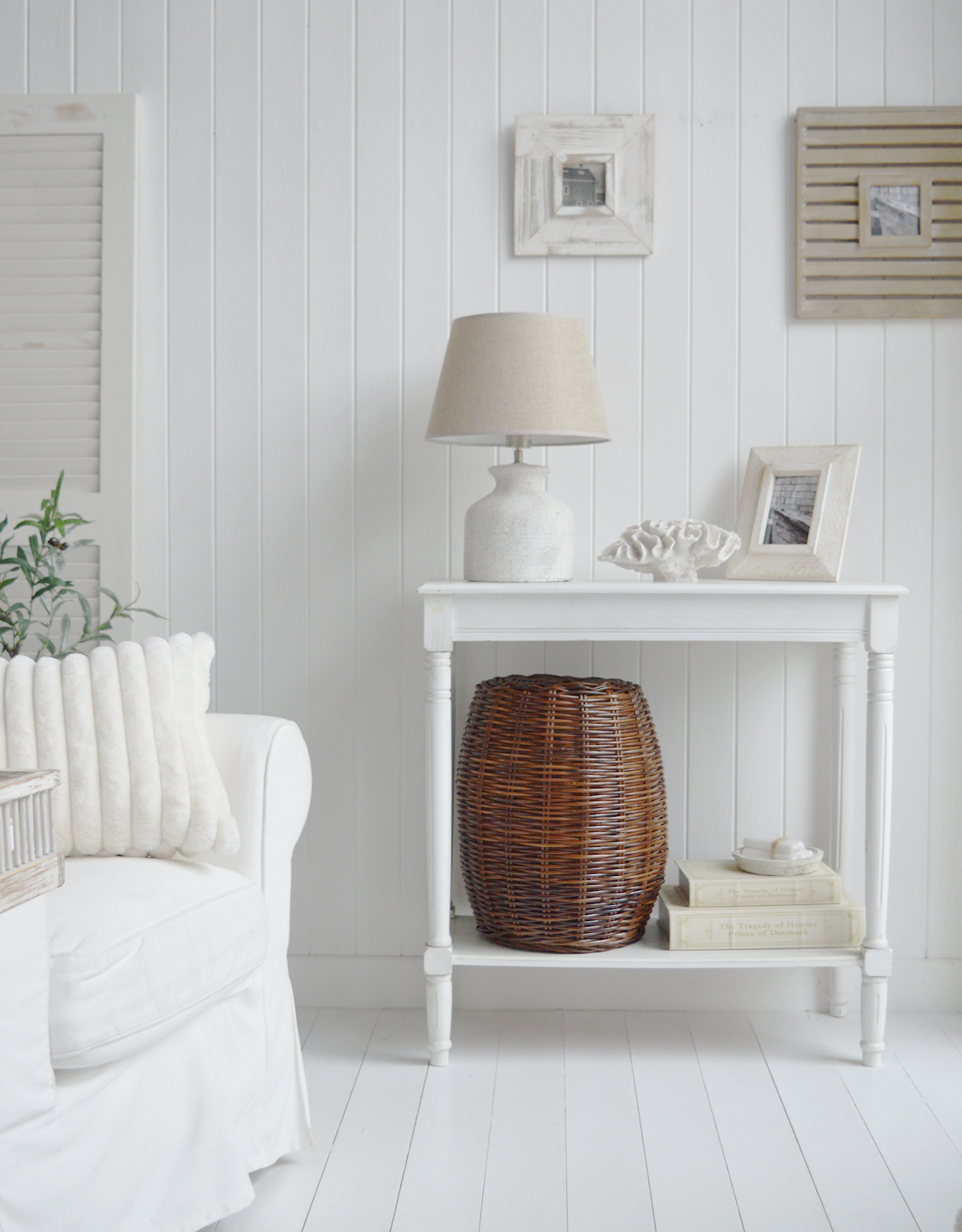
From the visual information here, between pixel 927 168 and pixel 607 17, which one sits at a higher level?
pixel 607 17

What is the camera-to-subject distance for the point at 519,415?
1856 mm

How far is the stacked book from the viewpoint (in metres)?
1.96

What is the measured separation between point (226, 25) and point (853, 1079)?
2344 millimetres

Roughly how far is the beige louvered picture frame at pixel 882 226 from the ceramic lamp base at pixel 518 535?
2.27 feet

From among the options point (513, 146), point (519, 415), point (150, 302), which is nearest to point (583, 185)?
point (513, 146)

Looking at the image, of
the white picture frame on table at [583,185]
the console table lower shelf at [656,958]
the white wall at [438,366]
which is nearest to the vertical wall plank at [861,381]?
the white wall at [438,366]

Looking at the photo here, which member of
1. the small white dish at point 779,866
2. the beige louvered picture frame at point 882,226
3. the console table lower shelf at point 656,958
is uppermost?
the beige louvered picture frame at point 882,226

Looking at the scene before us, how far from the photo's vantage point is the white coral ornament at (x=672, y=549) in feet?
6.46

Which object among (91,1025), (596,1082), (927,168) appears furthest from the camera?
(927,168)

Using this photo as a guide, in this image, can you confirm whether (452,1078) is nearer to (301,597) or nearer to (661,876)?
(661,876)

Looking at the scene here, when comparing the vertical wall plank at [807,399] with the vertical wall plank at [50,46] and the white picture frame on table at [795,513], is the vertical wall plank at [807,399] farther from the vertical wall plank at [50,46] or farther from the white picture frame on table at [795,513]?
the vertical wall plank at [50,46]

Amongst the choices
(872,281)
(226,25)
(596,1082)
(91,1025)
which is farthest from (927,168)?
(91,1025)

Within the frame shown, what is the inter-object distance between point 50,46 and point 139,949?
1898 millimetres

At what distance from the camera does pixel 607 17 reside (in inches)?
86.4
